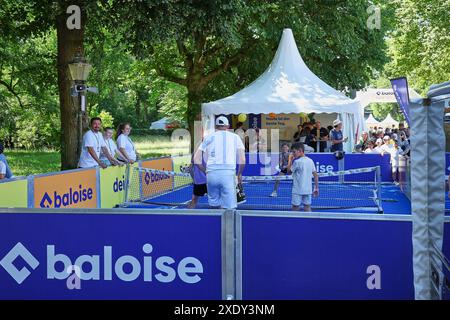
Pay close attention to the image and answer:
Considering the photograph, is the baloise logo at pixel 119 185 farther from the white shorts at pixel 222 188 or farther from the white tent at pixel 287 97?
the white tent at pixel 287 97

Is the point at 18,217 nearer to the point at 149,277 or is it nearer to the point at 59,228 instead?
the point at 59,228

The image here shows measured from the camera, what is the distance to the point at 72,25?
53.7 ft

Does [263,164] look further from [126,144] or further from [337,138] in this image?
[126,144]

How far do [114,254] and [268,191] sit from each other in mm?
12660

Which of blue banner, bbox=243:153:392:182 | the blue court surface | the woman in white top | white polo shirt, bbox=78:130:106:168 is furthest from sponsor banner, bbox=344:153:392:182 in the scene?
white polo shirt, bbox=78:130:106:168

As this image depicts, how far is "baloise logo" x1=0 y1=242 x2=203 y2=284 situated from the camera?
5.40 metres

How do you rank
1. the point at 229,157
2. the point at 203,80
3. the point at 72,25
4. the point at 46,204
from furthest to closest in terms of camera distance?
the point at 203,80, the point at 72,25, the point at 46,204, the point at 229,157

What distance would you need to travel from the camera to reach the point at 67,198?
11016 mm

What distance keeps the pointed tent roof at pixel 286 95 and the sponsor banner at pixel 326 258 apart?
51.5 ft

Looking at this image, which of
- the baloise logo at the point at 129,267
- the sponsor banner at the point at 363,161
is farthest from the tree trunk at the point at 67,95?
the baloise logo at the point at 129,267

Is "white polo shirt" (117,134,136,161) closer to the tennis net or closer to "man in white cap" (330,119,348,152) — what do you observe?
the tennis net

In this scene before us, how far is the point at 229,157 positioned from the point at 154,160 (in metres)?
7.96

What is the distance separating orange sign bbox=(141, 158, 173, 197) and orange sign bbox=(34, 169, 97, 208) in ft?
8.87

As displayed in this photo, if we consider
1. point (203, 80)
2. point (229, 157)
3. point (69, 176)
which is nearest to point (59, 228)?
point (229, 157)
